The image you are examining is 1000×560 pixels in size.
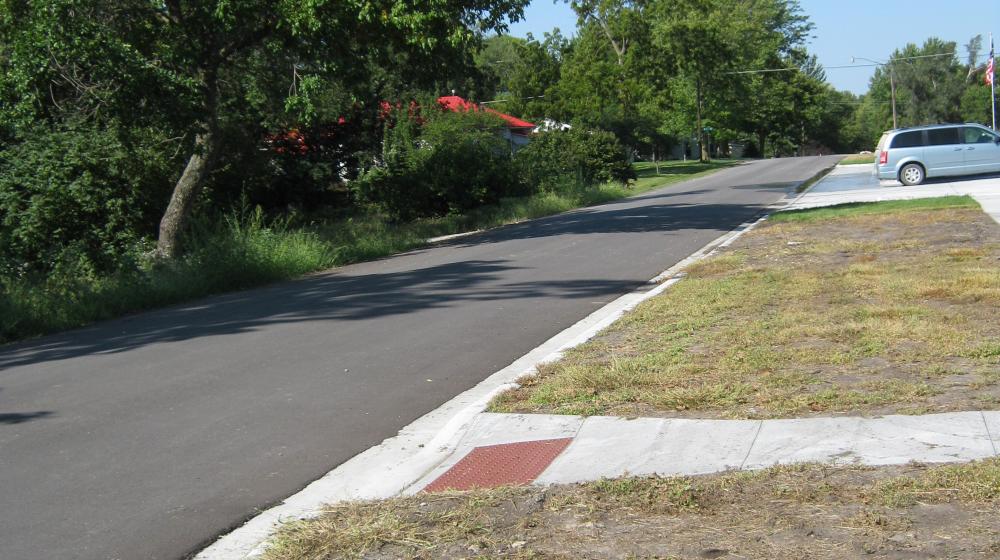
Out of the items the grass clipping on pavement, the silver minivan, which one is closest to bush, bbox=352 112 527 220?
→ the silver minivan

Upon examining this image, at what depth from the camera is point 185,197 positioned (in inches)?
805

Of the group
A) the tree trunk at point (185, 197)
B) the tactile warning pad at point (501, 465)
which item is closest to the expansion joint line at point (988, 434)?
the tactile warning pad at point (501, 465)

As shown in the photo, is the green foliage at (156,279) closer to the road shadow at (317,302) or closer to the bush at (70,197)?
the road shadow at (317,302)

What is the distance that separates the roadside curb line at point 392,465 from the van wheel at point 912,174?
920 inches

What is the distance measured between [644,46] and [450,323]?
174 feet

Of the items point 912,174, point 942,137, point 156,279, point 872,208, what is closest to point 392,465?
point 156,279

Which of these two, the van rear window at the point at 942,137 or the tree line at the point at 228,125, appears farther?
the van rear window at the point at 942,137

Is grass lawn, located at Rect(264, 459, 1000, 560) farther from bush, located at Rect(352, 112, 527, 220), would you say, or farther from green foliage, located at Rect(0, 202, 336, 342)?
bush, located at Rect(352, 112, 527, 220)

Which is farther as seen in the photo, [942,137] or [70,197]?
[942,137]

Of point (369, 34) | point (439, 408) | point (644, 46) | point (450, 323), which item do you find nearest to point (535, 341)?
point (450, 323)

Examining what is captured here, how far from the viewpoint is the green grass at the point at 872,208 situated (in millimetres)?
20422

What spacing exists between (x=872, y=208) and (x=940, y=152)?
908 cm

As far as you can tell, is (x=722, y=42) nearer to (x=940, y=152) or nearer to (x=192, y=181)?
(x=940, y=152)

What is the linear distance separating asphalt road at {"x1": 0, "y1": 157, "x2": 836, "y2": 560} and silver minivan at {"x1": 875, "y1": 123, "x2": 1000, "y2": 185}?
15830 mm
